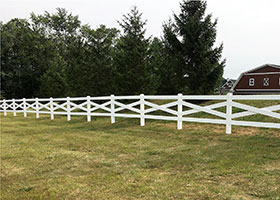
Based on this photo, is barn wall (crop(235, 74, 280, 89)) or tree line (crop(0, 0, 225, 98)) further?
barn wall (crop(235, 74, 280, 89))

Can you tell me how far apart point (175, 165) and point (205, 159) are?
2.45 ft

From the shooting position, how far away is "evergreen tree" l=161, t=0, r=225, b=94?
14656mm

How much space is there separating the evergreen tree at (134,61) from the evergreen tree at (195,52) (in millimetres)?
1681

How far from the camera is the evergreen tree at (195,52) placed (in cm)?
1466

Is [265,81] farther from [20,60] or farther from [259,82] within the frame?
[20,60]

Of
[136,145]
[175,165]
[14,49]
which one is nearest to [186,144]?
[136,145]

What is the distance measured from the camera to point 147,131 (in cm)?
922

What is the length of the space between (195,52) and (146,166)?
442 inches

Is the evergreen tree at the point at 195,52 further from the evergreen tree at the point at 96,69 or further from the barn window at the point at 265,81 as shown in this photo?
the barn window at the point at 265,81

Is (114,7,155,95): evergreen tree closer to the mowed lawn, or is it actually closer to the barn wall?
the mowed lawn

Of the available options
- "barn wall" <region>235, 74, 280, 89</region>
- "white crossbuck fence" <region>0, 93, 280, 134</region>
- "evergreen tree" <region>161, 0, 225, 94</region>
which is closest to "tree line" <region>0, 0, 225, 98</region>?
"evergreen tree" <region>161, 0, 225, 94</region>

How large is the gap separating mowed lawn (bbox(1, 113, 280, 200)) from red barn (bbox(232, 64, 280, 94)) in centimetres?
2407

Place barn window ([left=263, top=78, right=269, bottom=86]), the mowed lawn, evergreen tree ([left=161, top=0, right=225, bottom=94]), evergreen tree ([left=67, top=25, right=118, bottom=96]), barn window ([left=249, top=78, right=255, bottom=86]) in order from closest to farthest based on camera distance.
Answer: the mowed lawn
evergreen tree ([left=161, top=0, right=225, bottom=94])
evergreen tree ([left=67, top=25, right=118, bottom=96])
barn window ([left=263, top=78, right=269, bottom=86])
barn window ([left=249, top=78, right=255, bottom=86])

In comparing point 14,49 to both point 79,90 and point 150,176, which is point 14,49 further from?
point 150,176
